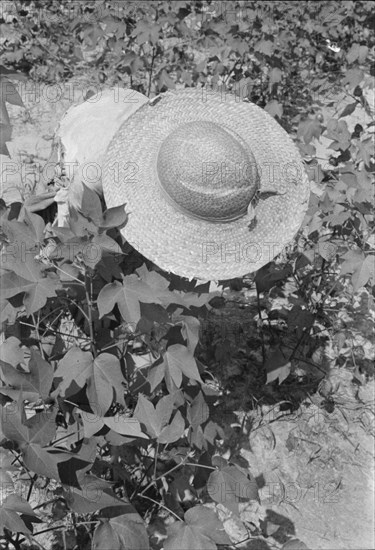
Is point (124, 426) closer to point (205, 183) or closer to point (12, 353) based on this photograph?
point (12, 353)

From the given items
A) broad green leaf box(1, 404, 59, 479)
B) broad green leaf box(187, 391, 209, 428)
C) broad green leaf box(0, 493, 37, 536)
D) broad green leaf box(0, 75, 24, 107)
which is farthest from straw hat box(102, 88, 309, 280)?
broad green leaf box(0, 493, 37, 536)

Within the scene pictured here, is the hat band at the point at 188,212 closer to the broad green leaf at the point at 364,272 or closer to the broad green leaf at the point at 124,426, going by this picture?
the broad green leaf at the point at 364,272

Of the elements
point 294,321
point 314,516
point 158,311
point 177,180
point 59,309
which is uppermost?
point 177,180

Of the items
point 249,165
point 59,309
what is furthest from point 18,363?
point 249,165

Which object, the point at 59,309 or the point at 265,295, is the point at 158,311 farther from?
the point at 265,295

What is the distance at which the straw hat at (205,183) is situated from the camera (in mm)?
1859

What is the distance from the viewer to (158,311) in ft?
5.67

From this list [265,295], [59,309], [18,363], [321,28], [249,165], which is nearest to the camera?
[18,363]

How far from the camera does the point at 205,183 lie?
185 centimetres

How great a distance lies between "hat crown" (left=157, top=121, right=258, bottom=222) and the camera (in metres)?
1.83

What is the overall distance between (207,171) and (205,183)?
→ 35 millimetres

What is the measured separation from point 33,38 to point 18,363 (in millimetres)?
3350

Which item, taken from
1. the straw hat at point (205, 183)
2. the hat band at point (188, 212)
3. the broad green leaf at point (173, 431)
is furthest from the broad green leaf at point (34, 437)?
the hat band at point (188, 212)

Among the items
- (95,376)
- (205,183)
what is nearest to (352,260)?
(205,183)
